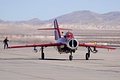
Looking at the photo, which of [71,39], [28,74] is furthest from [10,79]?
[71,39]

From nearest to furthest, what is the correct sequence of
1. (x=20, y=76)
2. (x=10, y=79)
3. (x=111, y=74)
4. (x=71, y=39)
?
(x=10, y=79) → (x=20, y=76) → (x=111, y=74) → (x=71, y=39)

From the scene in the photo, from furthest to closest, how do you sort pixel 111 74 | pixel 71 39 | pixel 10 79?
pixel 71 39 < pixel 111 74 < pixel 10 79

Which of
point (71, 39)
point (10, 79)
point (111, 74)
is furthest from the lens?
point (71, 39)

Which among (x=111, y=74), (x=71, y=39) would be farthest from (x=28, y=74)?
(x=71, y=39)

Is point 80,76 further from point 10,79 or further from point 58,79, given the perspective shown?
point 10,79

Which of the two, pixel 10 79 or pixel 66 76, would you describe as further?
pixel 66 76

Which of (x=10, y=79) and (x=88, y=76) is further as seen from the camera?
(x=88, y=76)

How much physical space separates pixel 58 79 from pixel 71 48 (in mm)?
14804

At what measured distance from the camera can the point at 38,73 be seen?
82.1ft

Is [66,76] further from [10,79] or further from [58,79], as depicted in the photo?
[10,79]

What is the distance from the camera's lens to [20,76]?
922 inches

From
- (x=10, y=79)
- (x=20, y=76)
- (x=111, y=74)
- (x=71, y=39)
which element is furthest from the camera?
(x=71, y=39)

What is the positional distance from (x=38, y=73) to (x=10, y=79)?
328 centimetres

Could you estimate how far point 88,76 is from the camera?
2372 centimetres
